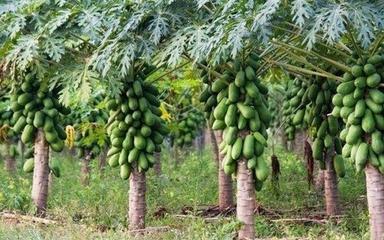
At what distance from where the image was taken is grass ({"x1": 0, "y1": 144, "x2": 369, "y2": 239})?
5.65 m

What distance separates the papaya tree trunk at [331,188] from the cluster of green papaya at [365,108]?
1.40 meters

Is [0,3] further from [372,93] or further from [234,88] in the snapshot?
[372,93]

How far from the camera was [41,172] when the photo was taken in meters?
6.93

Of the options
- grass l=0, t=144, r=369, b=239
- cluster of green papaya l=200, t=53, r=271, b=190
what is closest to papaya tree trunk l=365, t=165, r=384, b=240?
grass l=0, t=144, r=369, b=239

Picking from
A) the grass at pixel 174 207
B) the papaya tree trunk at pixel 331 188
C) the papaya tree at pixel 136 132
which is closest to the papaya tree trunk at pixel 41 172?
the grass at pixel 174 207

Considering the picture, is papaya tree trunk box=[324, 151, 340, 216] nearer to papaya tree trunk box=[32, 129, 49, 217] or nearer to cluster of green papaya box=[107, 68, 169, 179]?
cluster of green papaya box=[107, 68, 169, 179]

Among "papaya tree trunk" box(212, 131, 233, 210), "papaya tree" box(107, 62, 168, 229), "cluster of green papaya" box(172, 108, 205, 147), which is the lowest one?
"papaya tree trunk" box(212, 131, 233, 210)

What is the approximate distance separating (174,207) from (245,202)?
2.21 m

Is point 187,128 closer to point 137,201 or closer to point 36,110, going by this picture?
point 36,110

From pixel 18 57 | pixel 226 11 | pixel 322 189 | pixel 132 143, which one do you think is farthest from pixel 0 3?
pixel 322 189

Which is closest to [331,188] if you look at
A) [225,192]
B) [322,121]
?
[322,121]

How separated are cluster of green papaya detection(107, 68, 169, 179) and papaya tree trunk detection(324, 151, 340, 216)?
66.8 inches

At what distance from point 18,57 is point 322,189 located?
15.0 feet

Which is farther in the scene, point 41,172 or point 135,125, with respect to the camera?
point 41,172
